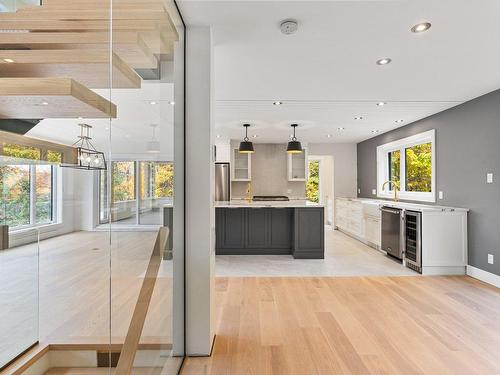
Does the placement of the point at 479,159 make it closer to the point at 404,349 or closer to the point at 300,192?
the point at 404,349

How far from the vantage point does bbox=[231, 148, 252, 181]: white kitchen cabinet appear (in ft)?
26.9

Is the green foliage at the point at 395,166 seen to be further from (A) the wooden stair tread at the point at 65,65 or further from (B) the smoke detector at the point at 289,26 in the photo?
(A) the wooden stair tread at the point at 65,65

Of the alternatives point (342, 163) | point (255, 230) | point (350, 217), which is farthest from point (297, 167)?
point (255, 230)

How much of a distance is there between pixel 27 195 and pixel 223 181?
731cm

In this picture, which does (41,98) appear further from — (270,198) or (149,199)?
(270,198)

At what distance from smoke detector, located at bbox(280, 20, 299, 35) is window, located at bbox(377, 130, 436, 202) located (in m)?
4.03

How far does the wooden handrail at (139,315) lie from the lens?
4.10ft

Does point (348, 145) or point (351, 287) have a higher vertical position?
point (348, 145)

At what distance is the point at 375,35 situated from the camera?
247cm

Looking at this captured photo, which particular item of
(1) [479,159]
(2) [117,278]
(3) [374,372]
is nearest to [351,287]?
(3) [374,372]

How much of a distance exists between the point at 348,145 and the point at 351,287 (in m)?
5.54

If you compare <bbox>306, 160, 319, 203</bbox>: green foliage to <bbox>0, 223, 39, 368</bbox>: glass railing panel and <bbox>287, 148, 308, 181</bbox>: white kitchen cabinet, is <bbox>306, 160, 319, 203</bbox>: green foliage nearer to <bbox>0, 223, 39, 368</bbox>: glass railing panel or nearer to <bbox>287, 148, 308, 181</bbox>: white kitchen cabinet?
<bbox>287, 148, 308, 181</bbox>: white kitchen cabinet

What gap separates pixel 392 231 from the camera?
207 inches

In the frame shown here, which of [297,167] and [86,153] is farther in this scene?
[297,167]
